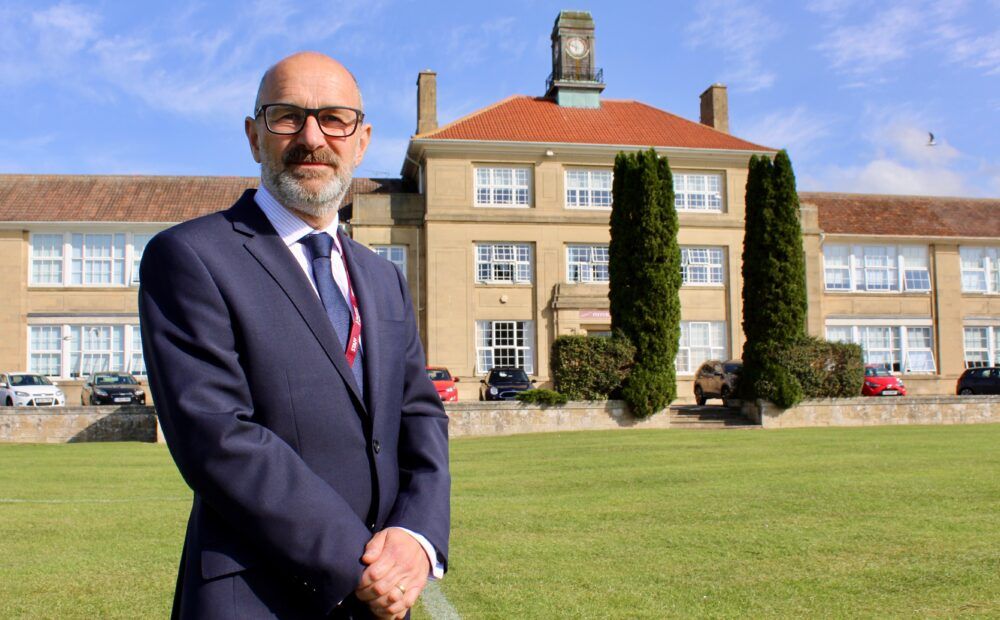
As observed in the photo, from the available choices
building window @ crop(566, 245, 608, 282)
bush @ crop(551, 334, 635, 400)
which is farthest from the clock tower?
bush @ crop(551, 334, 635, 400)

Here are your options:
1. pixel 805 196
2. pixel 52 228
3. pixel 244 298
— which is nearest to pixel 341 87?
pixel 244 298

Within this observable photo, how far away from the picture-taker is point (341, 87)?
107 inches

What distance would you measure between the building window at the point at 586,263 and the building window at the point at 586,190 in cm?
190

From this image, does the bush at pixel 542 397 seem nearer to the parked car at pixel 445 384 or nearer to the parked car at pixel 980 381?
the parked car at pixel 445 384

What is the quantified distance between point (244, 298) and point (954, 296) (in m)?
48.4

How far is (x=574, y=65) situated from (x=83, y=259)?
79.5 feet

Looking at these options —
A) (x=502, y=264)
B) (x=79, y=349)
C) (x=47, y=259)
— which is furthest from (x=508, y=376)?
(x=47, y=259)

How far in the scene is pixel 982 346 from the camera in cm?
4578

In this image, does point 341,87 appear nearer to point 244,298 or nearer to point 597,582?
point 244,298

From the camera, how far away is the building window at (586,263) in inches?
1599

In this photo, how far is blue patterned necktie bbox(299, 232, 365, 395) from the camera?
261 cm

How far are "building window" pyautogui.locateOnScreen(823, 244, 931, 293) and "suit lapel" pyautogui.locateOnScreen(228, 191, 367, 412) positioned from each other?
44.8m

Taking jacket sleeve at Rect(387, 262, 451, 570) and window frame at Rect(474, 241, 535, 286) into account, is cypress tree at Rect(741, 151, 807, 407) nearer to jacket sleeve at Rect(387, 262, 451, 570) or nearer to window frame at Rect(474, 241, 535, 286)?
window frame at Rect(474, 241, 535, 286)

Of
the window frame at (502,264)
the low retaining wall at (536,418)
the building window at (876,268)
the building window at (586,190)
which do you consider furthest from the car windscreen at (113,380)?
the building window at (876,268)
